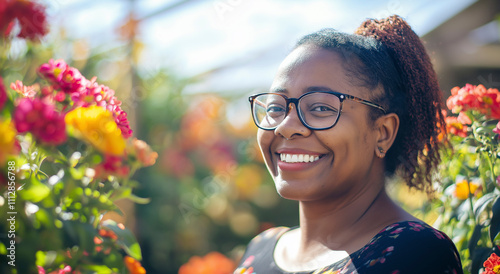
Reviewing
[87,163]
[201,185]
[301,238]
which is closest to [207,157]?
[201,185]

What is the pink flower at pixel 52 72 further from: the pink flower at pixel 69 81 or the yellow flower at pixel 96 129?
the yellow flower at pixel 96 129

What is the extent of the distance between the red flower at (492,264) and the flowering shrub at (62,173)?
38.2 inches

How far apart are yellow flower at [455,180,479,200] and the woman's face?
15.6 inches

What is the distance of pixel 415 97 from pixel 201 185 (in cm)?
264

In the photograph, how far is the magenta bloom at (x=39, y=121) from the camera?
71 centimetres

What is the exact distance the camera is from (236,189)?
12.6ft

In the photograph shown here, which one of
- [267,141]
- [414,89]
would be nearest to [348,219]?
[267,141]

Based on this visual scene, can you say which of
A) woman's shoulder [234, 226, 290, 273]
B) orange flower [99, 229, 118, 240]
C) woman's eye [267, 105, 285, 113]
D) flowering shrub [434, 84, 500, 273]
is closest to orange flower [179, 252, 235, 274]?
woman's shoulder [234, 226, 290, 273]

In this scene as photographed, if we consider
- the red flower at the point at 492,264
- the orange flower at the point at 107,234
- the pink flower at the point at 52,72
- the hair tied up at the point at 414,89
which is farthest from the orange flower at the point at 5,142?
the red flower at the point at 492,264

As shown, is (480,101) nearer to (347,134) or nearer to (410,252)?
(347,134)

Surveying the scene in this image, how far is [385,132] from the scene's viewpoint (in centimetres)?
138

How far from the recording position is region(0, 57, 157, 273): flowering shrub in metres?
0.74

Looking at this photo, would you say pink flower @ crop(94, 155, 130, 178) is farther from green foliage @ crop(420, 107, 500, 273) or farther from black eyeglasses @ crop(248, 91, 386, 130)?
green foliage @ crop(420, 107, 500, 273)

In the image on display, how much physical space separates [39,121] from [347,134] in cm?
85
